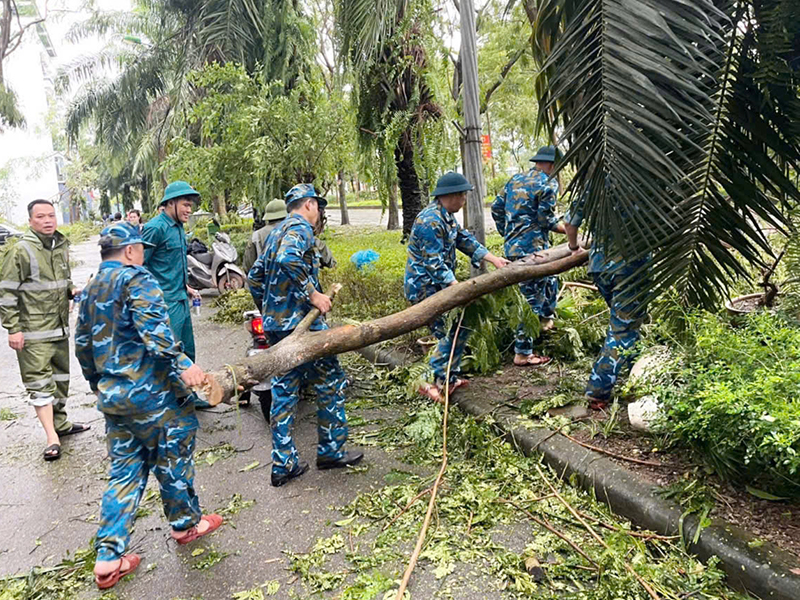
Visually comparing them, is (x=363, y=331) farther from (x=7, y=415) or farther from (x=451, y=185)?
(x=7, y=415)

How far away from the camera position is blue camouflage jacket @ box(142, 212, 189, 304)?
4.82m

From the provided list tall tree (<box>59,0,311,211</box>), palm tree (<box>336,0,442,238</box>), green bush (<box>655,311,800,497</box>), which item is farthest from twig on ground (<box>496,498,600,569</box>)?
tall tree (<box>59,0,311,211</box>)

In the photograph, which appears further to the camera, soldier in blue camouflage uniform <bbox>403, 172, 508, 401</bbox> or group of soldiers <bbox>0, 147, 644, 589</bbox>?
soldier in blue camouflage uniform <bbox>403, 172, 508, 401</bbox>

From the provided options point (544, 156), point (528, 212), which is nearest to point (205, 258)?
point (528, 212)

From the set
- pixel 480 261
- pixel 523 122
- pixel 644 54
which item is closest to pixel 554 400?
pixel 480 261

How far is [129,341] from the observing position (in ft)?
10.1

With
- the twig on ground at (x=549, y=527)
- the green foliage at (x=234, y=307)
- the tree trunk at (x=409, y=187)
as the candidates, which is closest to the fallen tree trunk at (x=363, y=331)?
the twig on ground at (x=549, y=527)

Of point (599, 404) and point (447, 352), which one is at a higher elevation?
point (447, 352)

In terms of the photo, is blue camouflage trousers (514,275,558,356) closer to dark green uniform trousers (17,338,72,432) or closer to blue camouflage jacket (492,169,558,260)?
blue camouflage jacket (492,169,558,260)

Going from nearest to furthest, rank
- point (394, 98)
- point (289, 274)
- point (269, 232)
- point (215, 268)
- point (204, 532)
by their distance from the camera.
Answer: point (204, 532) < point (289, 274) < point (269, 232) < point (394, 98) < point (215, 268)

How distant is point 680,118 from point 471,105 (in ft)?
10.3

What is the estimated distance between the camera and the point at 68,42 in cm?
2444

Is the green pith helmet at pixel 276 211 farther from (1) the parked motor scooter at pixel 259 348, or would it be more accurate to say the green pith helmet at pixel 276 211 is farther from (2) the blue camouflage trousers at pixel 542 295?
(2) the blue camouflage trousers at pixel 542 295

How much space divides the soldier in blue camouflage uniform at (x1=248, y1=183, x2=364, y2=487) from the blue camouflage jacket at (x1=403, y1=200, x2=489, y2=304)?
1.07 m
